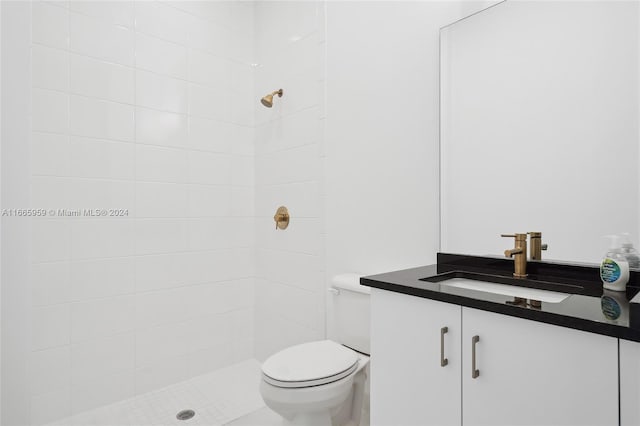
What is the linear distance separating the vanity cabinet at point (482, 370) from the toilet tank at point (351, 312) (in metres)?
0.47

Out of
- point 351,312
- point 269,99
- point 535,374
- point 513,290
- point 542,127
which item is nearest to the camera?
point 535,374

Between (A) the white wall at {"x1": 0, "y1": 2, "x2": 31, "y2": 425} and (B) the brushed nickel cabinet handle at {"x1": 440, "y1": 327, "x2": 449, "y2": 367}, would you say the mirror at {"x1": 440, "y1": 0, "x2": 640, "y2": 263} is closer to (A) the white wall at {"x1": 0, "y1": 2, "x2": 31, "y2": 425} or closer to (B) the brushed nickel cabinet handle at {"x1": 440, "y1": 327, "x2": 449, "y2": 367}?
(B) the brushed nickel cabinet handle at {"x1": 440, "y1": 327, "x2": 449, "y2": 367}

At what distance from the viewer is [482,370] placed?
973 mm

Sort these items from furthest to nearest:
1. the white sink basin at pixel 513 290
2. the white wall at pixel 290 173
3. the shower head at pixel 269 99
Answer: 1. the shower head at pixel 269 99
2. the white wall at pixel 290 173
3. the white sink basin at pixel 513 290

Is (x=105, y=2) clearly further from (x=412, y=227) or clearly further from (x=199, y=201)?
(x=412, y=227)

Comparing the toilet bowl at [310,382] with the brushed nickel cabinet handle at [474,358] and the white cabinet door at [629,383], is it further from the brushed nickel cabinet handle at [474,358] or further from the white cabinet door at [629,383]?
the white cabinet door at [629,383]

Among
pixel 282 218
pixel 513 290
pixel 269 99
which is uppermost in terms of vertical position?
pixel 269 99

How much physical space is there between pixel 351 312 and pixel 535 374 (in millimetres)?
978

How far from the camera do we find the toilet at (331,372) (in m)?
1.38

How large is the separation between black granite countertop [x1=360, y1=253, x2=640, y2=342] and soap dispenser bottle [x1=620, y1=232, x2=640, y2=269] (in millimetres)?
37

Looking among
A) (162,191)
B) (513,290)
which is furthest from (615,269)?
(162,191)

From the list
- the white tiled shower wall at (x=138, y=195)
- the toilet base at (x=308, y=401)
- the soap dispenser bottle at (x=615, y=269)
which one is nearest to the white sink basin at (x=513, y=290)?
the soap dispenser bottle at (x=615, y=269)

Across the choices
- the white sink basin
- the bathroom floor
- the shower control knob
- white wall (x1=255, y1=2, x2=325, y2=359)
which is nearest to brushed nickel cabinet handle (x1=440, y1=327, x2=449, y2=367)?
the white sink basin

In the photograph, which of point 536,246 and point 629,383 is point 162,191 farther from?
point 629,383
